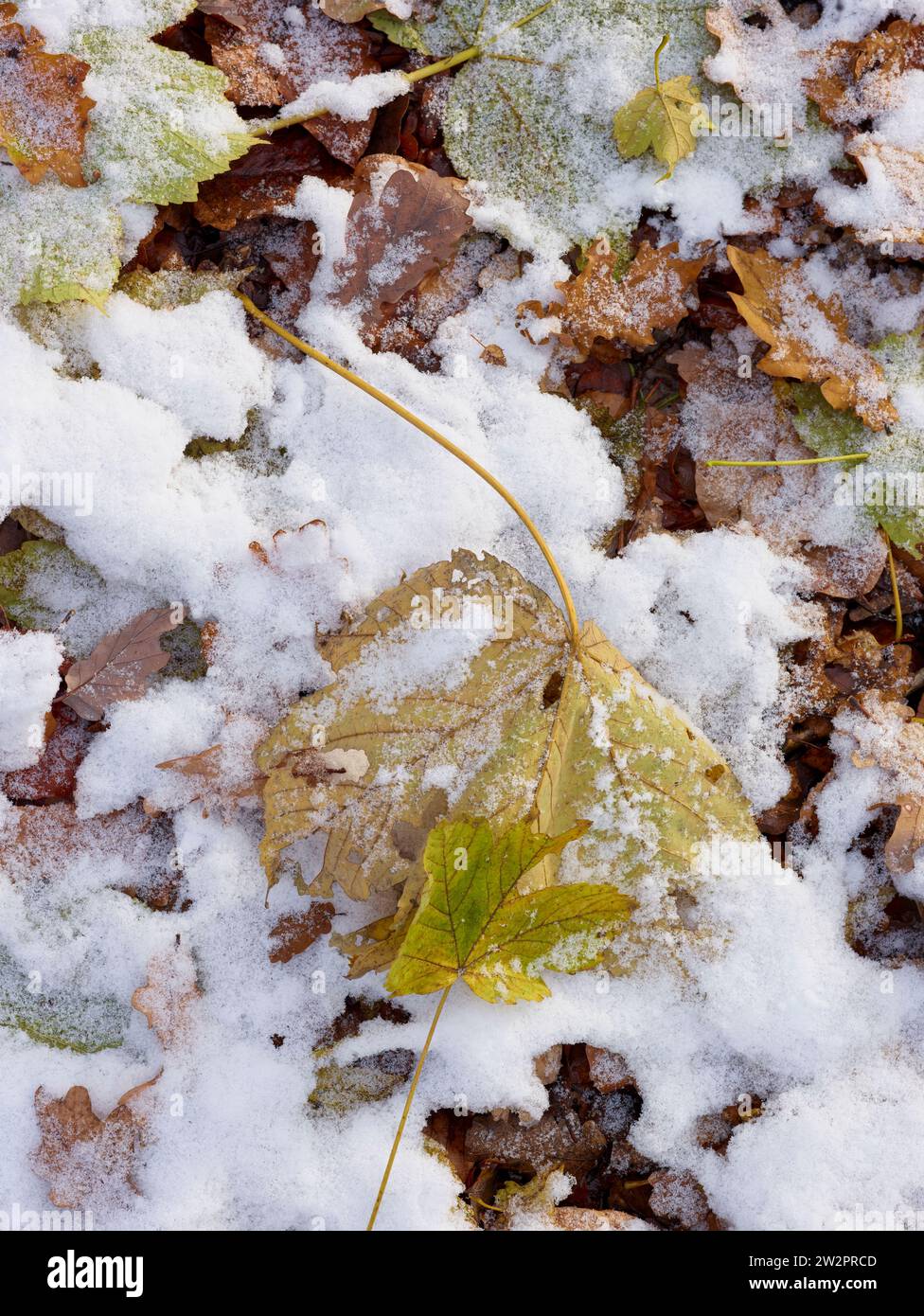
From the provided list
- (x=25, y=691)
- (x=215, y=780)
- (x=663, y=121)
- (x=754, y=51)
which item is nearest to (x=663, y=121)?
(x=663, y=121)

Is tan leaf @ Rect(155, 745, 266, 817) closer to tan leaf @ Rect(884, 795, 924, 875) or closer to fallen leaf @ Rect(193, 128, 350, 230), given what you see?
fallen leaf @ Rect(193, 128, 350, 230)

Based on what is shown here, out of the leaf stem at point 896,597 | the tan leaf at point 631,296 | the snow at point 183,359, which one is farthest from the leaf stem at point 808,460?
the snow at point 183,359

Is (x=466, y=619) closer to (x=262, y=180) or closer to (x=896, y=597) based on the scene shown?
(x=896, y=597)

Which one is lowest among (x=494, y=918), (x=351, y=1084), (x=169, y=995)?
(x=351, y=1084)

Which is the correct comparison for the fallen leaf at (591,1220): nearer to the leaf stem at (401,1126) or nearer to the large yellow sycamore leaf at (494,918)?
the leaf stem at (401,1126)

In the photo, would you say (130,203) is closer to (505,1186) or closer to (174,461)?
(174,461)

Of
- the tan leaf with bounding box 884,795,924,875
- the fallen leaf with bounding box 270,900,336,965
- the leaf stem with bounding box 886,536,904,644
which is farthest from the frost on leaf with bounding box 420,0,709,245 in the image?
the fallen leaf with bounding box 270,900,336,965
